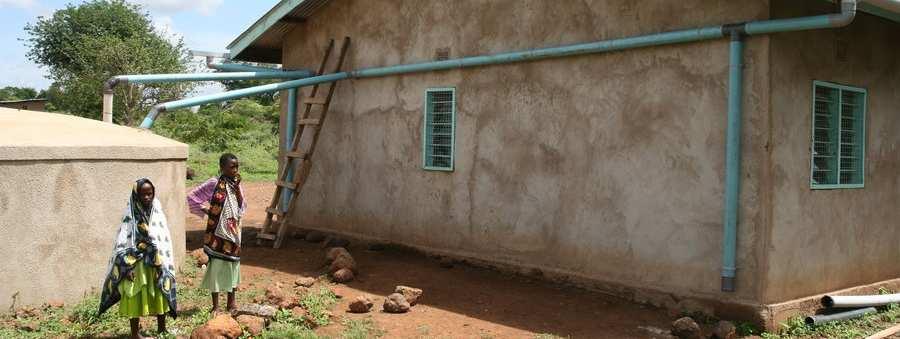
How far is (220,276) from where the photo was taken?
677 cm

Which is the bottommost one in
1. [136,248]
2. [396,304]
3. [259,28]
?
[396,304]

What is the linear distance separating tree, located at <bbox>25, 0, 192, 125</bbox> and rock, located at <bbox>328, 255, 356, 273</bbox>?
21.6 metres

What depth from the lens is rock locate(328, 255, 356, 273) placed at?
8625 mm

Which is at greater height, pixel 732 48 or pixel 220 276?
pixel 732 48

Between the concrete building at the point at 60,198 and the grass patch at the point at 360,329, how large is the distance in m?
2.50

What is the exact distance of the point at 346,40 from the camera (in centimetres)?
1109

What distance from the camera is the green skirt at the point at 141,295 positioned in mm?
5785

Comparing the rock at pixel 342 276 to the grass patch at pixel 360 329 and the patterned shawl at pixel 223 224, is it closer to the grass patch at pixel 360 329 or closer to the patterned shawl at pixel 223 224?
the grass patch at pixel 360 329

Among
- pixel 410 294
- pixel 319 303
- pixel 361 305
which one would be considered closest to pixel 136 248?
pixel 319 303

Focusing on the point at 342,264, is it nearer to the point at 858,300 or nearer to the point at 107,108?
the point at 107,108

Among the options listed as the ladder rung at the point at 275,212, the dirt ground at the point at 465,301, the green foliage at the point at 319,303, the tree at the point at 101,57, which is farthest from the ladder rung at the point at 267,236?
the tree at the point at 101,57

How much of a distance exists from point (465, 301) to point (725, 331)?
2.46 metres

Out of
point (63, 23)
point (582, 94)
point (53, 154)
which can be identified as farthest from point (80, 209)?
point (63, 23)

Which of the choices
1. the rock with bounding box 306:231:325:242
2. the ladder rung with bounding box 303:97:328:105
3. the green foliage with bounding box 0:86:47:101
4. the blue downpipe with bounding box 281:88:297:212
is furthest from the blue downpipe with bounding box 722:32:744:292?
the green foliage with bounding box 0:86:47:101
